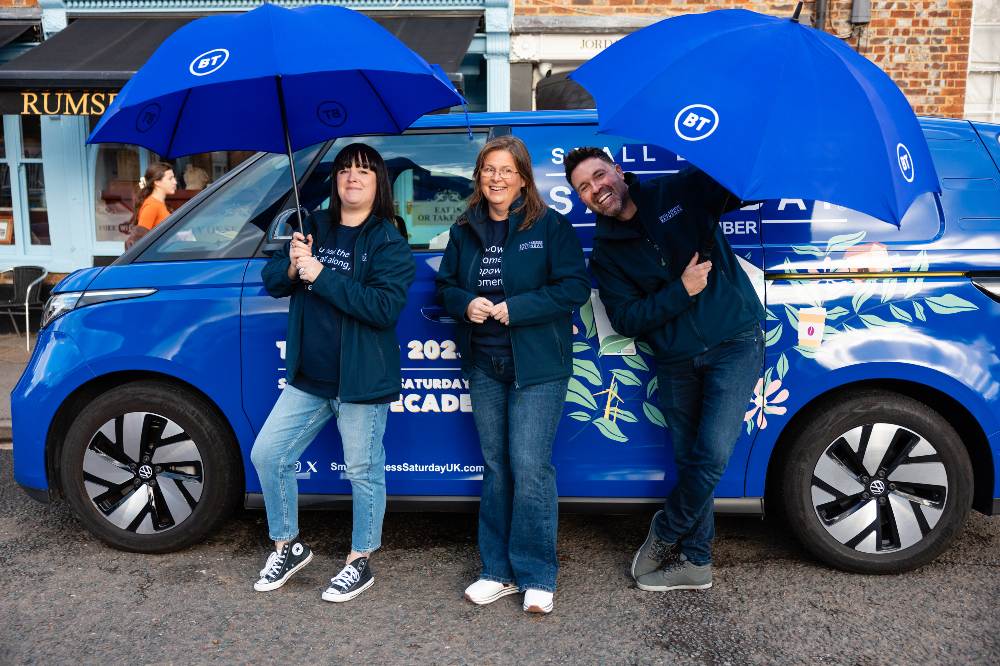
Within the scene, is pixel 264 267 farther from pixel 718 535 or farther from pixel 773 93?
pixel 718 535

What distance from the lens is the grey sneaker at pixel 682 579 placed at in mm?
3506

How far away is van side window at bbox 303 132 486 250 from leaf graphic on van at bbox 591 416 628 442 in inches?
39.0

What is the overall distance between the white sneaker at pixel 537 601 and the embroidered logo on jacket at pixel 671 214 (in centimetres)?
143

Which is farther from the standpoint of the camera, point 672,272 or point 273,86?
point 273,86

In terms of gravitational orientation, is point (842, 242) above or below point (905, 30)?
below

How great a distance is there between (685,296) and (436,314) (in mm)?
968

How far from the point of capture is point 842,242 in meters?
3.44

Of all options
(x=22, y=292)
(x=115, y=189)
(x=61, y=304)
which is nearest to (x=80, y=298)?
(x=61, y=304)

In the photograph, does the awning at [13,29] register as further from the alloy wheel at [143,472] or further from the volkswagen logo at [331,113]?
the volkswagen logo at [331,113]

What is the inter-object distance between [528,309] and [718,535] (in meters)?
1.66

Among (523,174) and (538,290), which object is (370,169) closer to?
(523,174)

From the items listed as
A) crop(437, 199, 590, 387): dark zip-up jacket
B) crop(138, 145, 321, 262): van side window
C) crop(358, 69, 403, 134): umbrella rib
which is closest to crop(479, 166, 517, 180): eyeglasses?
crop(437, 199, 590, 387): dark zip-up jacket

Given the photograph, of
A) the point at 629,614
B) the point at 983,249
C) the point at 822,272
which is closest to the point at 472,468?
the point at 629,614

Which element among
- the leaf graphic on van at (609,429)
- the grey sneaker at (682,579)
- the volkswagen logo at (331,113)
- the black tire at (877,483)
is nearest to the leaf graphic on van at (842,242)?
the black tire at (877,483)
